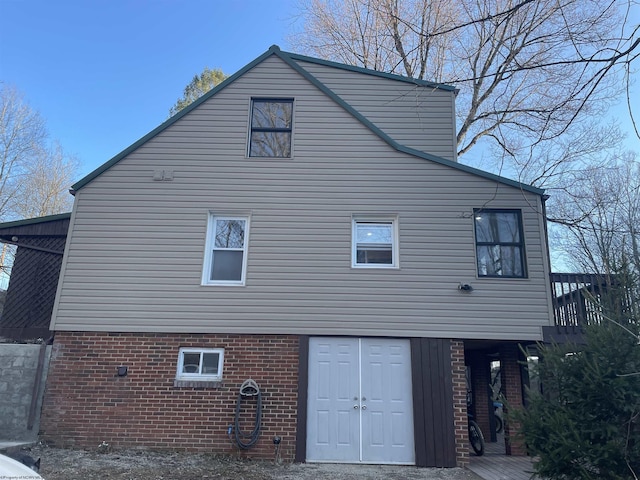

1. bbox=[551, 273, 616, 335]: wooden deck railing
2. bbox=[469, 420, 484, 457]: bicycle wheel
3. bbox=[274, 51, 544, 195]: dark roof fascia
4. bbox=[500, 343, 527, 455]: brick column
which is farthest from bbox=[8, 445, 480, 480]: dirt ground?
bbox=[274, 51, 544, 195]: dark roof fascia

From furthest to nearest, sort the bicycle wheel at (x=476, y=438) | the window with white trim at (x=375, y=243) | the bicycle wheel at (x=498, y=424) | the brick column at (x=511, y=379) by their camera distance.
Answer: the bicycle wheel at (x=498, y=424)
the brick column at (x=511, y=379)
the bicycle wheel at (x=476, y=438)
the window with white trim at (x=375, y=243)

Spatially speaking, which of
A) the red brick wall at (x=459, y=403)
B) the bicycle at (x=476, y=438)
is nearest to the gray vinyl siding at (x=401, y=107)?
the red brick wall at (x=459, y=403)

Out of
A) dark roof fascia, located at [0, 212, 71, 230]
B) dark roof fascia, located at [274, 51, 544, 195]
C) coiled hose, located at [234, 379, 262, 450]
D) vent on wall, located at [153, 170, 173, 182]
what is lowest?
coiled hose, located at [234, 379, 262, 450]

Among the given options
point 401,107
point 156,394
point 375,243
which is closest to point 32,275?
point 156,394

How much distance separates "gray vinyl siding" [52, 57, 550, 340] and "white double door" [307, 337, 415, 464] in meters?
0.38

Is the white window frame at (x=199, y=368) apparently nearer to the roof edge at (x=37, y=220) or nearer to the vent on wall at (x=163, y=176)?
the vent on wall at (x=163, y=176)

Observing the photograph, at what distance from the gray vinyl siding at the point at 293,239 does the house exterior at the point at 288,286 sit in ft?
0.09

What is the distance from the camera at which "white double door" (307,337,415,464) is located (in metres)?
7.11

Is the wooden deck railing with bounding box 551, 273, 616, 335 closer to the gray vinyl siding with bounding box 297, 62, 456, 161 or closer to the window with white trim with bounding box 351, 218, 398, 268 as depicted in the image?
the window with white trim with bounding box 351, 218, 398, 268

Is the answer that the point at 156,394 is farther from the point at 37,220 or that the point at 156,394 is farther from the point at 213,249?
the point at 37,220

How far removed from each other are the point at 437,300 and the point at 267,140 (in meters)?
4.50

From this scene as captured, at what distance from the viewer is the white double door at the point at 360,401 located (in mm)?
7113

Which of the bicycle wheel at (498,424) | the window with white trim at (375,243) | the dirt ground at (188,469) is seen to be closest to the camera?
the dirt ground at (188,469)

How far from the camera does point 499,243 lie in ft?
26.2
